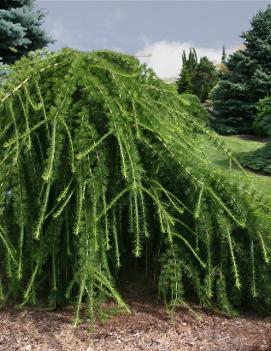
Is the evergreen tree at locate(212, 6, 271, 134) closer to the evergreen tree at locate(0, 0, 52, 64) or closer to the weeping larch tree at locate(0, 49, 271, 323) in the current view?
the evergreen tree at locate(0, 0, 52, 64)

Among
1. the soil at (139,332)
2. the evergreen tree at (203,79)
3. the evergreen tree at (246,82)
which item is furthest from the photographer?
the evergreen tree at (203,79)

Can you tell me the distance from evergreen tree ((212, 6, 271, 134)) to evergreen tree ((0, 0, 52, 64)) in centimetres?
702

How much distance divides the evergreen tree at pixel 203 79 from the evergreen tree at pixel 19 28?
1158 centimetres

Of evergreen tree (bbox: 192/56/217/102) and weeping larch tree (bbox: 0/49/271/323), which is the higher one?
evergreen tree (bbox: 192/56/217/102)

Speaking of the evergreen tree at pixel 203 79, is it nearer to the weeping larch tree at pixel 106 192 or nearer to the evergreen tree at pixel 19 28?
the evergreen tree at pixel 19 28

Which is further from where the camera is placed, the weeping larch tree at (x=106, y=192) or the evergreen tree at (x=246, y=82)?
the evergreen tree at (x=246, y=82)

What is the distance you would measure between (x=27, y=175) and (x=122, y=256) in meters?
0.91

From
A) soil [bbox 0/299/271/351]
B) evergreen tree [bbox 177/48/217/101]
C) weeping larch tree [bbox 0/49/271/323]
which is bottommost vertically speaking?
soil [bbox 0/299/271/351]

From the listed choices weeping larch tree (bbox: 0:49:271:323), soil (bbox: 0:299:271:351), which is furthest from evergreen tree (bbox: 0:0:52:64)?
soil (bbox: 0:299:271:351)

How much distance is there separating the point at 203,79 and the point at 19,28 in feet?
48.2

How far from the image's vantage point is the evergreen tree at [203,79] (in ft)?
68.0

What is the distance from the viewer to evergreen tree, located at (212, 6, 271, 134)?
1462 cm

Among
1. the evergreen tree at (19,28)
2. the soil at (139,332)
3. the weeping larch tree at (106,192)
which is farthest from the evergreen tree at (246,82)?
the soil at (139,332)

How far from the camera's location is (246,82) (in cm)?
1504
